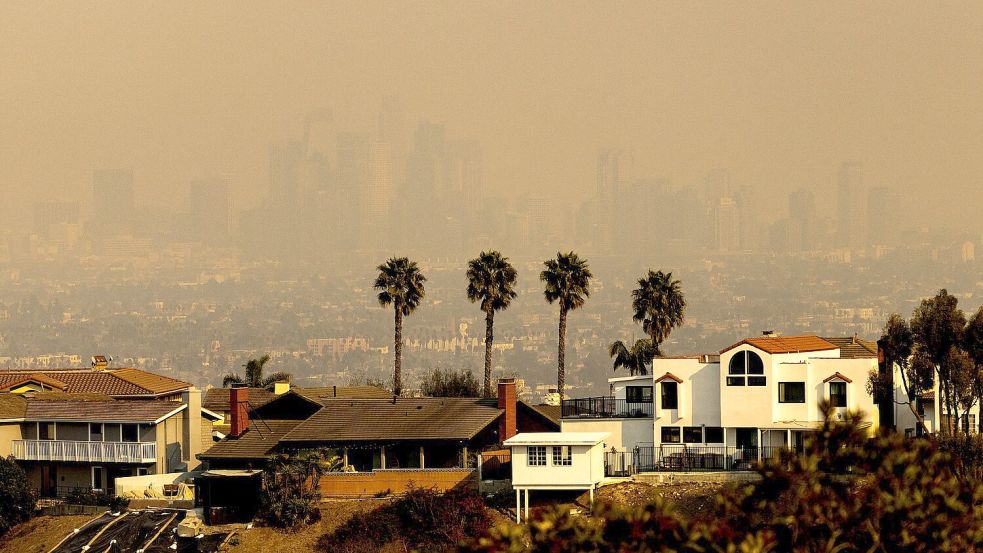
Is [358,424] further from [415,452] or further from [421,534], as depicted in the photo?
[421,534]

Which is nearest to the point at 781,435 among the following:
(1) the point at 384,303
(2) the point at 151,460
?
(2) the point at 151,460

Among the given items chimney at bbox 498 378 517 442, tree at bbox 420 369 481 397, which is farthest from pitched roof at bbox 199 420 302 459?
tree at bbox 420 369 481 397

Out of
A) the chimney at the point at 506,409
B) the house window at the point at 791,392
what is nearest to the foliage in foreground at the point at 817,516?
the house window at the point at 791,392

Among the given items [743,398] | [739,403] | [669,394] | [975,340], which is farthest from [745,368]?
[975,340]

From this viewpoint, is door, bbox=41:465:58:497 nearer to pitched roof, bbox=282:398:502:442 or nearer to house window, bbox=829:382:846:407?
pitched roof, bbox=282:398:502:442

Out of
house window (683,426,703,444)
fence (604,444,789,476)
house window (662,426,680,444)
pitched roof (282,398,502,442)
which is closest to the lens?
fence (604,444,789,476)

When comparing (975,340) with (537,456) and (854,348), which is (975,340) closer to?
(854,348)
